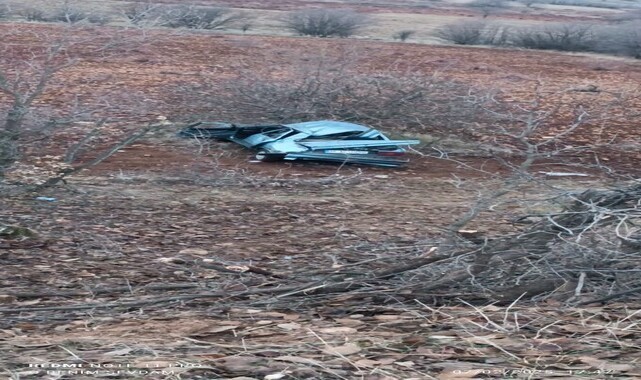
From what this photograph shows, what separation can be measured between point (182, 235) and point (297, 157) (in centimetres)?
373

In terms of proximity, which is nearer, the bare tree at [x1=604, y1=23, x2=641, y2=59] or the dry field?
the dry field

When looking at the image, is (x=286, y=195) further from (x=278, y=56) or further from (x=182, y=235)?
(x=278, y=56)

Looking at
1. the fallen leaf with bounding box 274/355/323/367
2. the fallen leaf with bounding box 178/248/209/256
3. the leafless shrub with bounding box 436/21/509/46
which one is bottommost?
the leafless shrub with bounding box 436/21/509/46

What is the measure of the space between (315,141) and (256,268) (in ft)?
17.1

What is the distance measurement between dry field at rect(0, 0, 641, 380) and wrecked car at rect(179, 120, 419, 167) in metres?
0.22

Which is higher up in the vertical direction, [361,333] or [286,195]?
[361,333]

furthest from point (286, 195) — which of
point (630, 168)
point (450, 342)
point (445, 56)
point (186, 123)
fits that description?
point (445, 56)

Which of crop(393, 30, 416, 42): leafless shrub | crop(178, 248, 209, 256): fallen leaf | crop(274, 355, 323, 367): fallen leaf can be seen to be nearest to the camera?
crop(274, 355, 323, 367): fallen leaf

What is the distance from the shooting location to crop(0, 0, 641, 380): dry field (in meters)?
4.75

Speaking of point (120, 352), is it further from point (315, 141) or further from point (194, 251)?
point (315, 141)

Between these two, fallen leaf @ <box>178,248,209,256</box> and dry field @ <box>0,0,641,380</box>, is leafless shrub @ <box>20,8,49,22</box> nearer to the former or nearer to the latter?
dry field @ <box>0,0,641,380</box>

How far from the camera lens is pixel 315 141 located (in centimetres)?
1230

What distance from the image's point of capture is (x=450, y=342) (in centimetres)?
502

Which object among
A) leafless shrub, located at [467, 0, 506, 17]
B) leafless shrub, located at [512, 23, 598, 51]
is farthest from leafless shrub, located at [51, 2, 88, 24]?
leafless shrub, located at [467, 0, 506, 17]
